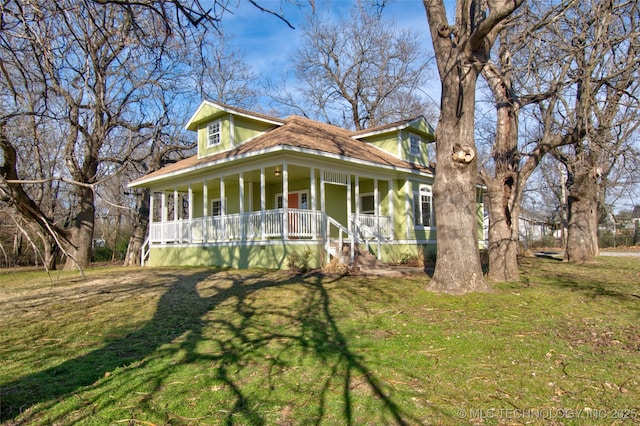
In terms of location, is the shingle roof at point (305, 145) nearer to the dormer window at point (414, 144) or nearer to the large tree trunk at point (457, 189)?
the dormer window at point (414, 144)

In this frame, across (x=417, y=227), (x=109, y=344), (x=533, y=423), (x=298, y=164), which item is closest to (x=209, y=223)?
(x=298, y=164)

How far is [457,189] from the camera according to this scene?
8.13 meters

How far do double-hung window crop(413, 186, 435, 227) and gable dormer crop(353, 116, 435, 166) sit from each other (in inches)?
63.5

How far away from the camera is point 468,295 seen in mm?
7578

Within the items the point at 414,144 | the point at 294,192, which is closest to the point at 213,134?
the point at 294,192

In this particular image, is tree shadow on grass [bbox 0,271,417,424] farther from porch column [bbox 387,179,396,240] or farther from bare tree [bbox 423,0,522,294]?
porch column [bbox 387,179,396,240]

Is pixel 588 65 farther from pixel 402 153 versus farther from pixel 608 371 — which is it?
pixel 402 153

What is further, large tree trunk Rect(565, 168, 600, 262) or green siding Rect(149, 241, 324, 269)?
large tree trunk Rect(565, 168, 600, 262)

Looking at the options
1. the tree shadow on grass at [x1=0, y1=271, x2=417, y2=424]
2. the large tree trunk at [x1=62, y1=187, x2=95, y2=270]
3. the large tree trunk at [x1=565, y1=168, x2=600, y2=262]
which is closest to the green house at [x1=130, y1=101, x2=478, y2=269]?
the large tree trunk at [x1=62, y1=187, x2=95, y2=270]

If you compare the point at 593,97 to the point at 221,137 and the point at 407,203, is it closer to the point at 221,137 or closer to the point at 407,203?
the point at 407,203

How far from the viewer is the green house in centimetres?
1331

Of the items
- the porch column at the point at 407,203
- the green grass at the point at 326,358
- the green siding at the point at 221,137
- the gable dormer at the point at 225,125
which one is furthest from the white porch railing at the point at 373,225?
the green grass at the point at 326,358

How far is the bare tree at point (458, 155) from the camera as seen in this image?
7895 mm

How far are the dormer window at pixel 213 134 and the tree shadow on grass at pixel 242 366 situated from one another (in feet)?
35.7
